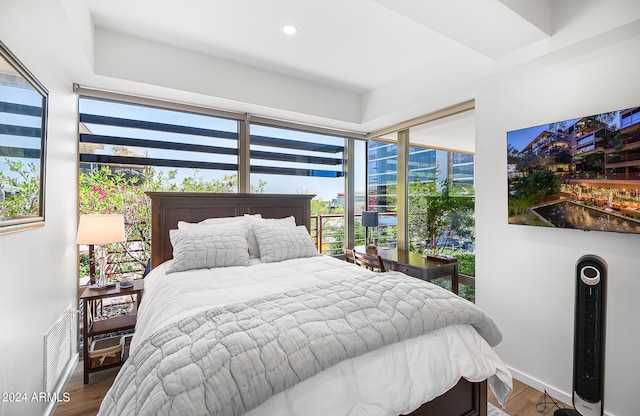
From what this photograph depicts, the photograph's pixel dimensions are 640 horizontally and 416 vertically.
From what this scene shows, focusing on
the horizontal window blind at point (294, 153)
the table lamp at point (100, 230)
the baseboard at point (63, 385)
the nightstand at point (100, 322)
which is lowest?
the baseboard at point (63, 385)

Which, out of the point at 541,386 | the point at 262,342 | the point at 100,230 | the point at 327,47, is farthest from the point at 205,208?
the point at 541,386

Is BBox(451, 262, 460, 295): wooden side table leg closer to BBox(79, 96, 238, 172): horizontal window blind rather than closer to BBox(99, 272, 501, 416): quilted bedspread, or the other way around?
BBox(99, 272, 501, 416): quilted bedspread

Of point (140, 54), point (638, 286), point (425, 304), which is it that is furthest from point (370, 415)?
point (140, 54)

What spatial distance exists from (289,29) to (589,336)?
289 centimetres

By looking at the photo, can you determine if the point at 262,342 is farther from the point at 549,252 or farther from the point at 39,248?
the point at 549,252

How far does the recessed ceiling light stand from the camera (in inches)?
91.0

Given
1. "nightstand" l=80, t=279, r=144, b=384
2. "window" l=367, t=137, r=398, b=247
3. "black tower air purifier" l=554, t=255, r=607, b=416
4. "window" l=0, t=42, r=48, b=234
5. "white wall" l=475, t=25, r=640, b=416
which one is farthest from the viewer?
"window" l=367, t=137, r=398, b=247

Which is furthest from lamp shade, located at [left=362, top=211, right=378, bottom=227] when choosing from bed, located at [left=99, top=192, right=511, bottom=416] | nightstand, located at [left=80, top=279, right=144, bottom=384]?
nightstand, located at [left=80, top=279, right=144, bottom=384]

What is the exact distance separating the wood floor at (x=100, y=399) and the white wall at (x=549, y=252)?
123 millimetres

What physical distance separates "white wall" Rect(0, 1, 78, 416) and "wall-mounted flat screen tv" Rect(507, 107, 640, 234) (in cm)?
309

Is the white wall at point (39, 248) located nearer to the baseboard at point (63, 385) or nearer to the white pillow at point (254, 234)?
the baseboard at point (63, 385)

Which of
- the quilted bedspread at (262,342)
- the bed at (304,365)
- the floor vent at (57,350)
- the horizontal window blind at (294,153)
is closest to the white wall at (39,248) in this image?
the floor vent at (57,350)

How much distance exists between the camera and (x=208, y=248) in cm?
233

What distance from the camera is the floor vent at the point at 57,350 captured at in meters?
1.81
